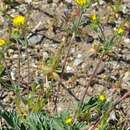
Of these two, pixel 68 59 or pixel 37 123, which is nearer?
pixel 37 123

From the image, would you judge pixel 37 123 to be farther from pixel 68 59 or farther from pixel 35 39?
pixel 35 39

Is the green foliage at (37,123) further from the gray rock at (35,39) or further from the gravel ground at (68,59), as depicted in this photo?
the gray rock at (35,39)

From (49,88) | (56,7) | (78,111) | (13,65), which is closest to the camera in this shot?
(78,111)

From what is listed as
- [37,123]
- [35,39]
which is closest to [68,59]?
[35,39]

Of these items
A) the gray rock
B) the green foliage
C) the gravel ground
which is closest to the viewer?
the green foliage

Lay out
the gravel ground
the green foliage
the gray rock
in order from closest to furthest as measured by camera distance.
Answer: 1. the green foliage
2. the gravel ground
3. the gray rock

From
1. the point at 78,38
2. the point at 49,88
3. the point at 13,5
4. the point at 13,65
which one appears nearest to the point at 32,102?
the point at 49,88

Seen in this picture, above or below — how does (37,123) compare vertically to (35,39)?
below

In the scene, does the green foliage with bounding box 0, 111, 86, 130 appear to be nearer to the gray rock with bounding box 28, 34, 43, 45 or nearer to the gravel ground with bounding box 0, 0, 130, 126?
the gravel ground with bounding box 0, 0, 130, 126

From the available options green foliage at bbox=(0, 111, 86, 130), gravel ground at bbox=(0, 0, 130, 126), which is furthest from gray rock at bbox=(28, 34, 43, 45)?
green foliage at bbox=(0, 111, 86, 130)

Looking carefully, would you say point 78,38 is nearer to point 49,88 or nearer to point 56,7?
point 56,7

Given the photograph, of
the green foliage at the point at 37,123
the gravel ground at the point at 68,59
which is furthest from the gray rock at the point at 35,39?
the green foliage at the point at 37,123
